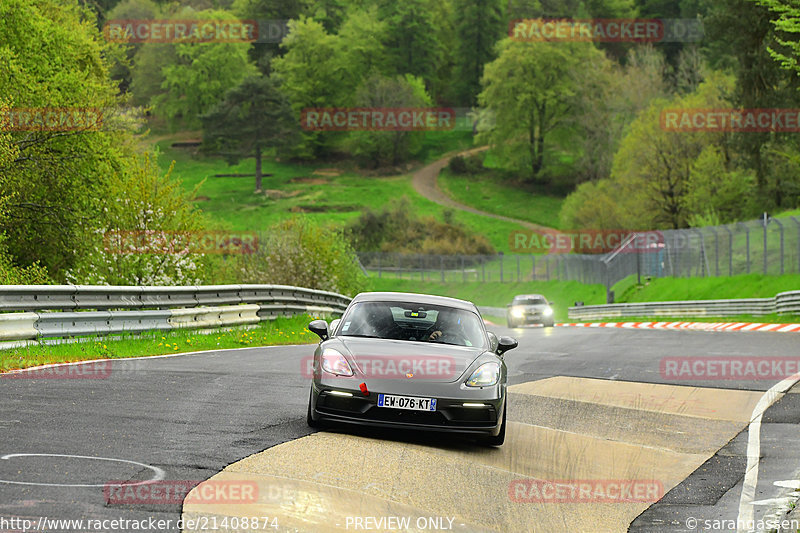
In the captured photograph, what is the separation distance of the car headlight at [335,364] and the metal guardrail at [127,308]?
20.8ft

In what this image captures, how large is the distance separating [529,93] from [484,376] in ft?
371

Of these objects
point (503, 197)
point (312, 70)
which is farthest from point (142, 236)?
point (312, 70)

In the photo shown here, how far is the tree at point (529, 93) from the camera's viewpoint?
119375mm

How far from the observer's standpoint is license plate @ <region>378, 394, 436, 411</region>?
9.18 meters

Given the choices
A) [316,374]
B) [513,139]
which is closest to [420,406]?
[316,374]

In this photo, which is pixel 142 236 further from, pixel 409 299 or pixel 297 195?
pixel 297 195

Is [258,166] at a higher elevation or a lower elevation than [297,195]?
higher

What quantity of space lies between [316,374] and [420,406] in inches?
42.1

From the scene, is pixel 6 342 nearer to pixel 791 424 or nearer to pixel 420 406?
pixel 420 406

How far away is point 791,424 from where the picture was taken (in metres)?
11.9

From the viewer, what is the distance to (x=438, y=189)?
119562mm

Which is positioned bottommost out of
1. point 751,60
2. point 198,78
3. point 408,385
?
point 408,385

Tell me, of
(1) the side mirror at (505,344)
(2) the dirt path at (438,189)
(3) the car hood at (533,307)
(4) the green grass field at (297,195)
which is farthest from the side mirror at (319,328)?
(2) the dirt path at (438,189)

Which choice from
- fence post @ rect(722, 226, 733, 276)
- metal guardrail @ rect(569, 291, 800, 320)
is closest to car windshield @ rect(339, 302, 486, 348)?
metal guardrail @ rect(569, 291, 800, 320)
